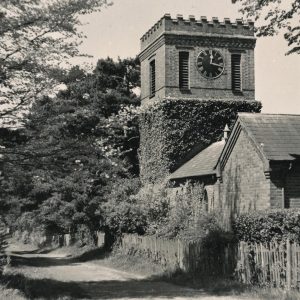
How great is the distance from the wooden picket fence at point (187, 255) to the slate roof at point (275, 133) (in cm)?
477

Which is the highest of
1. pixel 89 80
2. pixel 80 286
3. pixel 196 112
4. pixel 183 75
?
pixel 183 75

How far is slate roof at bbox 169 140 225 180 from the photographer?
94.6 ft

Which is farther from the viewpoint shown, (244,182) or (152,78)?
(152,78)

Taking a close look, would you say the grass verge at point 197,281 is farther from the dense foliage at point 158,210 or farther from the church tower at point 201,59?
the church tower at point 201,59

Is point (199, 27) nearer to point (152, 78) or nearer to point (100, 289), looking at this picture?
point (152, 78)

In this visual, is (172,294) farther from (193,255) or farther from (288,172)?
(288,172)

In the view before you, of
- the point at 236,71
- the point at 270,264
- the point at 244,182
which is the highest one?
the point at 236,71

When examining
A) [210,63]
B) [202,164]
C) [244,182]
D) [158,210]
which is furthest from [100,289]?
[210,63]

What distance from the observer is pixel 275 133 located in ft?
77.8

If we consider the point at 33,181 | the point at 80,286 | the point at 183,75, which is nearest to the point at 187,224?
the point at 80,286

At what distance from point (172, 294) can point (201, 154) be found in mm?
17404

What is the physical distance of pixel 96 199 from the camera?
32625mm

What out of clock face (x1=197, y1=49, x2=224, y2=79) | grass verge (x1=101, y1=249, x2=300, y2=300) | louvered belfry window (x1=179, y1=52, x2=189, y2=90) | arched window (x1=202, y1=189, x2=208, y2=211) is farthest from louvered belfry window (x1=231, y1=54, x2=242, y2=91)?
grass verge (x1=101, y1=249, x2=300, y2=300)

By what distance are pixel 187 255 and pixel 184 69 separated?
17.9m
